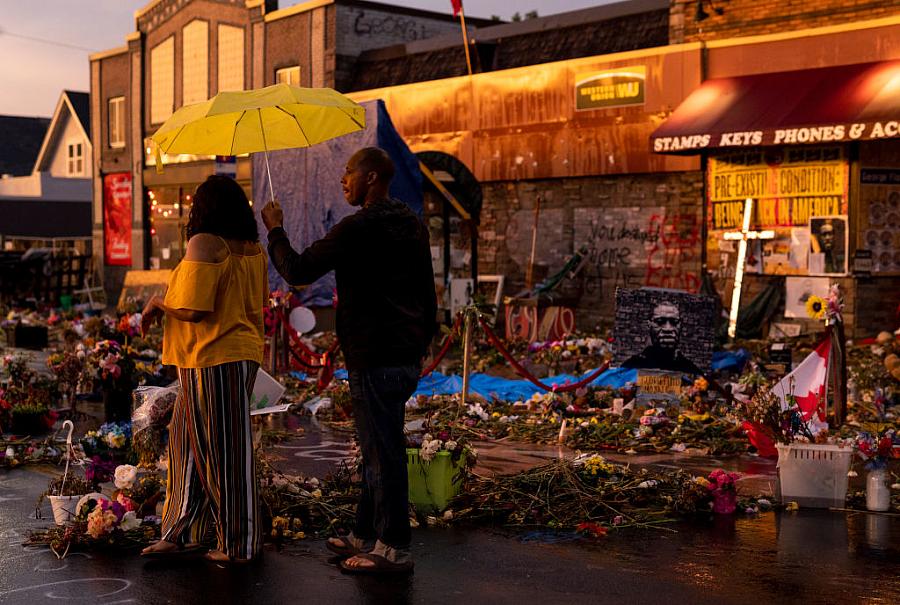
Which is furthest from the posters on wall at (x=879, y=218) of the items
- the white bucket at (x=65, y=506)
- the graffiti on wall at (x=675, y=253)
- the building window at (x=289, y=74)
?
the building window at (x=289, y=74)

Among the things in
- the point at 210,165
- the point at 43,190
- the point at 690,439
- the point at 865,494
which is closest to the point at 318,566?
the point at 865,494

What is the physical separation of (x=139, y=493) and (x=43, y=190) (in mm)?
49013

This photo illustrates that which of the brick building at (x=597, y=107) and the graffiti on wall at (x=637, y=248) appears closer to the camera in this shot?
the brick building at (x=597, y=107)

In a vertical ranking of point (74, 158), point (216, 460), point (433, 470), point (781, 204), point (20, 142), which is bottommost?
point (433, 470)

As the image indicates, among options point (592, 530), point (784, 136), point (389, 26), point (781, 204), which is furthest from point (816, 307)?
point (389, 26)

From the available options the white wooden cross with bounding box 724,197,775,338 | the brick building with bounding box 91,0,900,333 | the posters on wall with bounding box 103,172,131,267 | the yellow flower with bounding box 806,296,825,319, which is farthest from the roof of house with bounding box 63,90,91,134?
the yellow flower with bounding box 806,296,825,319

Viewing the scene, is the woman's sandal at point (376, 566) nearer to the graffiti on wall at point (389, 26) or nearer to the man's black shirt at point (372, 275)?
the man's black shirt at point (372, 275)

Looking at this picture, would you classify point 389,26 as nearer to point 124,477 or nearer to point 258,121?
point 258,121

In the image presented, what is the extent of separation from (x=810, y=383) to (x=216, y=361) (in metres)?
6.71

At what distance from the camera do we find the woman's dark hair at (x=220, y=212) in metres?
6.69

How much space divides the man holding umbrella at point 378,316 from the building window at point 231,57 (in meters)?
27.0

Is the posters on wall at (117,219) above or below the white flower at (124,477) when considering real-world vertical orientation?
above

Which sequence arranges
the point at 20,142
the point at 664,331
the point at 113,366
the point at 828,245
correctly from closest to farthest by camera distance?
the point at 113,366, the point at 664,331, the point at 828,245, the point at 20,142

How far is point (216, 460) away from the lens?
6.72 metres
